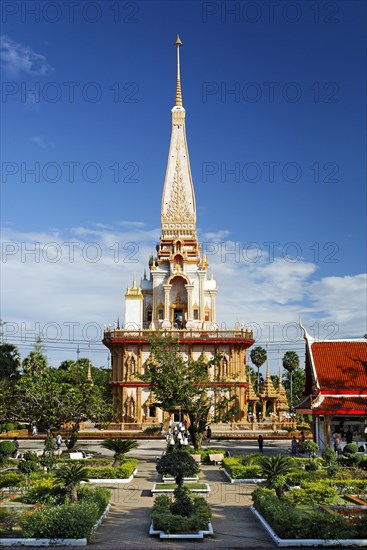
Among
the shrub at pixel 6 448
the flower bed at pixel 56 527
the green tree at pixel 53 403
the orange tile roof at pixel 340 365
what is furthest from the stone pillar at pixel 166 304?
the flower bed at pixel 56 527

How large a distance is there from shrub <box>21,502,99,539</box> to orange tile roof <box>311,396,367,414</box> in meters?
20.4

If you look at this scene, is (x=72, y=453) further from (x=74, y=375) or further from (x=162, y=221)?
(x=162, y=221)

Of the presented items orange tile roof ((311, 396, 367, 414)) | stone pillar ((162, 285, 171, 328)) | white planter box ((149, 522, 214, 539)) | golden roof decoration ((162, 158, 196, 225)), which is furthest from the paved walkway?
golden roof decoration ((162, 158, 196, 225))

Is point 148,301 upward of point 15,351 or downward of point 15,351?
upward

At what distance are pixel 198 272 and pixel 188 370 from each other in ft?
101

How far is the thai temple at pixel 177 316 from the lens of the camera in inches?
2500

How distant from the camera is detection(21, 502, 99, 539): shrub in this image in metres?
17.3

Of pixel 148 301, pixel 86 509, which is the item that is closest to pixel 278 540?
pixel 86 509

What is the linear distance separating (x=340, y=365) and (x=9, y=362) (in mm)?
35770

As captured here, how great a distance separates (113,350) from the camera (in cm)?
6562

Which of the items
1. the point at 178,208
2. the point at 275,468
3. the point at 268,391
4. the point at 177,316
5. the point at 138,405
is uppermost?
the point at 178,208

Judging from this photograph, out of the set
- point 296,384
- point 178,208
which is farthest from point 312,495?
point 296,384

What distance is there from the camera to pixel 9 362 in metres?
63.3

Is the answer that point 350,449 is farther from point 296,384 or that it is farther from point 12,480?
point 296,384
